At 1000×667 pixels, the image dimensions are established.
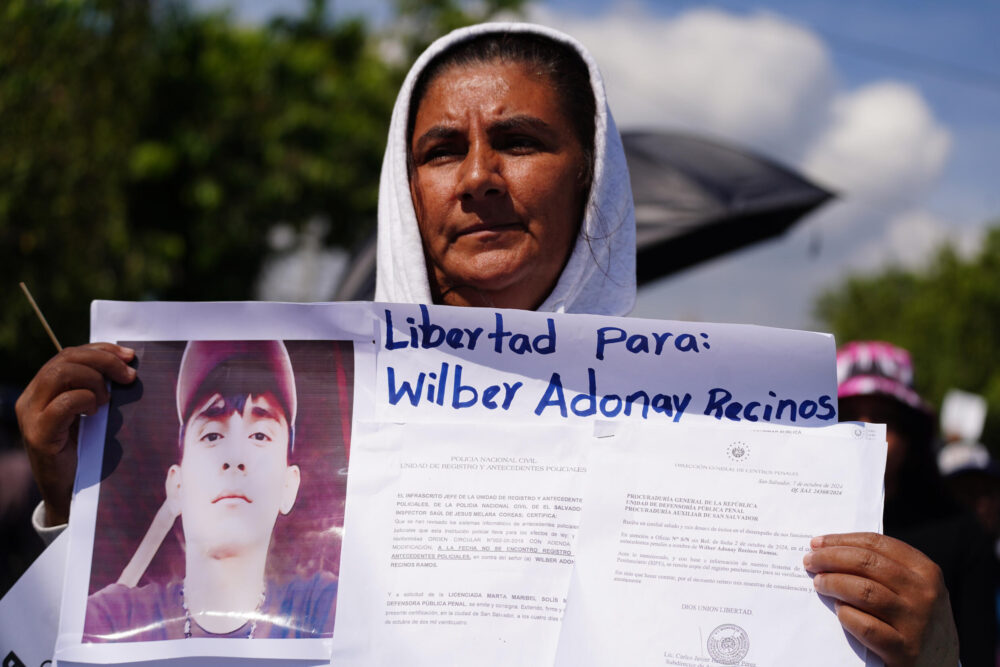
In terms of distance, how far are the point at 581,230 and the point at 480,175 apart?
24 centimetres

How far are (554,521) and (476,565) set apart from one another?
0.12 m

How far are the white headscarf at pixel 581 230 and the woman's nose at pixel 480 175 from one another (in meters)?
0.17

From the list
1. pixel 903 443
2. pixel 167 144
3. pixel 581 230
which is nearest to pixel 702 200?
pixel 903 443

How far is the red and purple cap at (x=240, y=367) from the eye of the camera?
1.29 meters

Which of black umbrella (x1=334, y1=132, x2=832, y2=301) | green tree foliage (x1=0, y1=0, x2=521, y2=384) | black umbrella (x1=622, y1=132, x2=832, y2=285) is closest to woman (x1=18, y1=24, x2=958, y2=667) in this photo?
black umbrella (x1=334, y1=132, x2=832, y2=301)

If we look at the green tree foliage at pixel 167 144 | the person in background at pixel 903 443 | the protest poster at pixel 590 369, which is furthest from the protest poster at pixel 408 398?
the green tree foliage at pixel 167 144

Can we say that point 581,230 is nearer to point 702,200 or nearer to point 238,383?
point 238,383

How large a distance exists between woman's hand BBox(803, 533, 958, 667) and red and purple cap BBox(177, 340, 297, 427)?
0.78 meters

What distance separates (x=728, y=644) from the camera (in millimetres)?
1172

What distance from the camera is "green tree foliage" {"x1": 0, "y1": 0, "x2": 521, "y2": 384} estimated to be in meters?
5.90

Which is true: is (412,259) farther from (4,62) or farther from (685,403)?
(4,62)

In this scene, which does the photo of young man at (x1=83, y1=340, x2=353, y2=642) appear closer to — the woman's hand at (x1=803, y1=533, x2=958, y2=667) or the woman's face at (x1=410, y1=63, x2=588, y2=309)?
the woman's face at (x1=410, y1=63, x2=588, y2=309)

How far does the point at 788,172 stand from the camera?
4.73 metres

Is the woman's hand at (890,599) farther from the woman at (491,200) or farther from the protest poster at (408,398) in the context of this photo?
the woman at (491,200)
